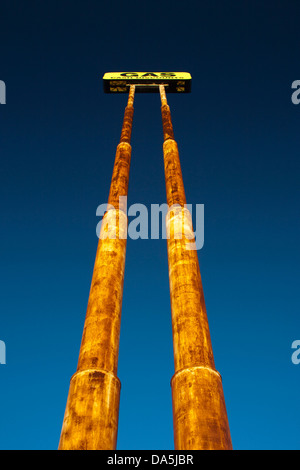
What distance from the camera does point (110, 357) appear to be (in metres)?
7.41

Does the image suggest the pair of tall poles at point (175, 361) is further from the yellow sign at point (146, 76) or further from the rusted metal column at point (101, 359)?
the yellow sign at point (146, 76)

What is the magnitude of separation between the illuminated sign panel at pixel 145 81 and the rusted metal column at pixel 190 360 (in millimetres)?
13182

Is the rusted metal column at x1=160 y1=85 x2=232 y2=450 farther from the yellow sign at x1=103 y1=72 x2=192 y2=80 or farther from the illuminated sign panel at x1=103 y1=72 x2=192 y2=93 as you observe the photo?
the yellow sign at x1=103 y1=72 x2=192 y2=80

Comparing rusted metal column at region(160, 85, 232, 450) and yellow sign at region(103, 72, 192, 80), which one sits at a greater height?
yellow sign at region(103, 72, 192, 80)

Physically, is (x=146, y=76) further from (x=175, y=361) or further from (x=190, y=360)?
(x=190, y=360)

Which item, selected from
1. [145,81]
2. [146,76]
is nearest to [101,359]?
[145,81]

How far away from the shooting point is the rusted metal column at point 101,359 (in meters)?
6.07

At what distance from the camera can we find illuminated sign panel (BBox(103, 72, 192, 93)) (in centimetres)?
2125

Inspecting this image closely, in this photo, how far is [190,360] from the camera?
7.04 metres

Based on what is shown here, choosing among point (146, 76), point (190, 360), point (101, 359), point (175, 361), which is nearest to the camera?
point (190, 360)

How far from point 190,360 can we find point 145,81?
1789 cm

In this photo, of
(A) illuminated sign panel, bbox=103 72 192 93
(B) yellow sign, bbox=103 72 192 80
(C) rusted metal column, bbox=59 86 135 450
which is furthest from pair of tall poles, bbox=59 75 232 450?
(B) yellow sign, bbox=103 72 192 80
